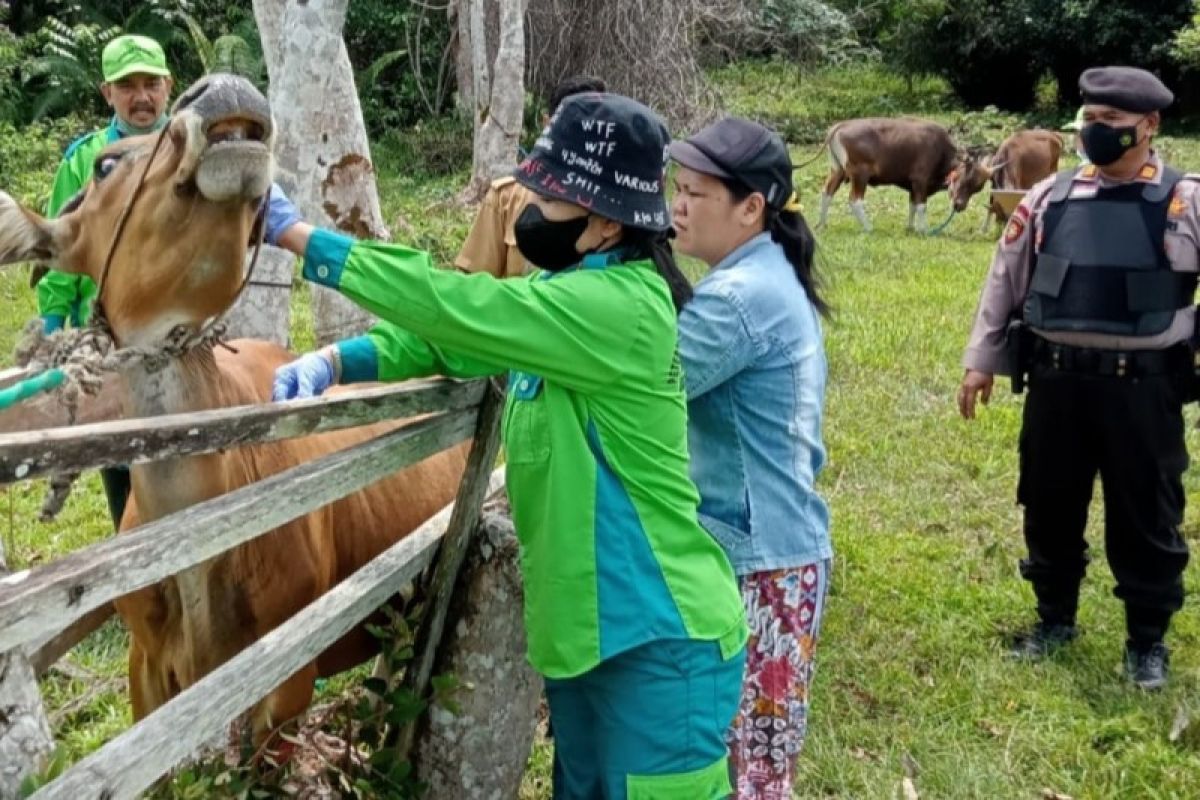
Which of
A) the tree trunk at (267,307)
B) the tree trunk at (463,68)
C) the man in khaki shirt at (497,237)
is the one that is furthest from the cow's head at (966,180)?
the tree trunk at (267,307)

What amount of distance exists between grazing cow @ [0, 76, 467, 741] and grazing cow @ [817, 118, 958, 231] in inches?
550

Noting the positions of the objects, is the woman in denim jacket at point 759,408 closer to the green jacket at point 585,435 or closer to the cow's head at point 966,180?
the green jacket at point 585,435

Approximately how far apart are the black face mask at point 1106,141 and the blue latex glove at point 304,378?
312 centimetres

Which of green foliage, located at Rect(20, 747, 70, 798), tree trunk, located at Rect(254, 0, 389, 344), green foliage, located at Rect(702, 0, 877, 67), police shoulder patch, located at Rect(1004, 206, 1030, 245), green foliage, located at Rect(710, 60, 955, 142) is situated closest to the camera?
green foliage, located at Rect(20, 747, 70, 798)

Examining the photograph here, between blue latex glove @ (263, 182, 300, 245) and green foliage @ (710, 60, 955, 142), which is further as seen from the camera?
green foliage @ (710, 60, 955, 142)

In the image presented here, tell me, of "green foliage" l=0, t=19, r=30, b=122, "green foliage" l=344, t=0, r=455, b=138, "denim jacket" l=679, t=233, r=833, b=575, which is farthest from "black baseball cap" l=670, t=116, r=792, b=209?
"green foliage" l=344, t=0, r=455, b=138

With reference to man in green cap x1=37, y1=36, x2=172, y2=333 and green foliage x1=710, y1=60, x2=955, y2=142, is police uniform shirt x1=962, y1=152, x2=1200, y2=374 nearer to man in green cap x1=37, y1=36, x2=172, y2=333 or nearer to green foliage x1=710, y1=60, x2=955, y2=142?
man in green cap x1=37, y1=36, x2=172, y2=333

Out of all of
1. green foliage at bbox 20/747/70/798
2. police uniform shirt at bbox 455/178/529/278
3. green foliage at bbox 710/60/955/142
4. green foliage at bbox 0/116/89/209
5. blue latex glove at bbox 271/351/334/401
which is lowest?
green foliage at bbox 710/60/955/142

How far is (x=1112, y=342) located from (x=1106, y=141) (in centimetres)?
73

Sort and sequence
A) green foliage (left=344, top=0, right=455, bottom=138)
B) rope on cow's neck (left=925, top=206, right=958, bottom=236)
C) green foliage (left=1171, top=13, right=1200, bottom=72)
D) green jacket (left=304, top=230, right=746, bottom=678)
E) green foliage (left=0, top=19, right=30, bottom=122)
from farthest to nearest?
green foliage (left=1171, top=13, right=1200, bottom=72) < green foliage (left=344, top=0, right=455, bottom=138) < green foliage (left=0, top=19, right=30, bottom=122) < rope on cow's neck (left=925, top=206, right=958, bottom=236) < green jacket (left=304, top=230, right=746, bottom=678)

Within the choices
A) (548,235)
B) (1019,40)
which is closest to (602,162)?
(548,235)

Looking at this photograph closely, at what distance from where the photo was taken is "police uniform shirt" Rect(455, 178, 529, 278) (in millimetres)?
5156

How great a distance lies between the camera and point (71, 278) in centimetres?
417

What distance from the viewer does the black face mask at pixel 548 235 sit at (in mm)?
2623
